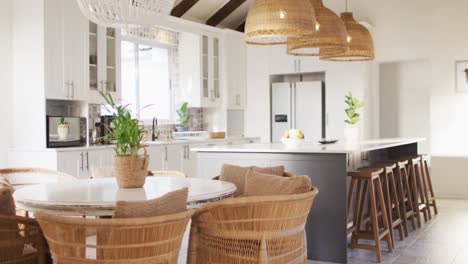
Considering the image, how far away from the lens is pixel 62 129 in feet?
17.9

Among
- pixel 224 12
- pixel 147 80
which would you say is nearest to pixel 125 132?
pixel 147 80

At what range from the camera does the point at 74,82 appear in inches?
222

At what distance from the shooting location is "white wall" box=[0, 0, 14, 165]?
5.43 metres

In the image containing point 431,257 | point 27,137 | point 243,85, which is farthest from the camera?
point 243,85

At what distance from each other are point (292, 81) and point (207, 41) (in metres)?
1.70

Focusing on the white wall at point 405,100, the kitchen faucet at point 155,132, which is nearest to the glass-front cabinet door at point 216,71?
the kitchen faucet at point 155,132

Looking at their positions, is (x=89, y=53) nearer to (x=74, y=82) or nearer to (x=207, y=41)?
(x=74, y=82)

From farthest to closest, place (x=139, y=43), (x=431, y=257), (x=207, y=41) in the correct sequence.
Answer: (x=207, y=41), (x=139, y=43), (x=431, y=257)

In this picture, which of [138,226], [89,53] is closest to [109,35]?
[89,53]

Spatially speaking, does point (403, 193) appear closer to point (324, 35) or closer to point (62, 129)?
point (324, 35)

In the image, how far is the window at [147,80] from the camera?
7.35 m

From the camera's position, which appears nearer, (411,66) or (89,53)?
(89,53)

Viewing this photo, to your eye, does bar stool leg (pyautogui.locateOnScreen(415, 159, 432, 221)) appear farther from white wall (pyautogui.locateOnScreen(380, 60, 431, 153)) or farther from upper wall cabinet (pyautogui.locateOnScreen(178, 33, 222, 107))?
upper wall cabinet (pyautogui.locateOnScreen(178, 33, 222, 107))

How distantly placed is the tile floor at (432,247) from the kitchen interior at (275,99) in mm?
21
